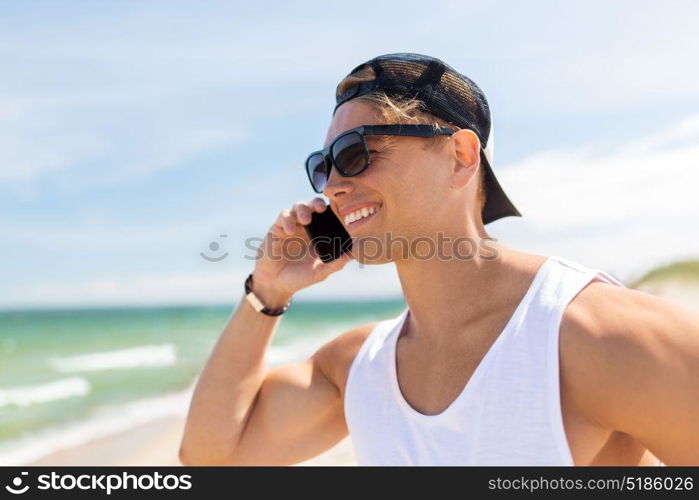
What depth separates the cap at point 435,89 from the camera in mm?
3006

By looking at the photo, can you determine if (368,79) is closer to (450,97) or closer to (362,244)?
(450,97)

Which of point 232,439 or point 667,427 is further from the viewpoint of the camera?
point 232,439

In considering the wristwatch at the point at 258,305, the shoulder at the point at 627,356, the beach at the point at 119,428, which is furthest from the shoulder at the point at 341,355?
the beach at the point at 119,428

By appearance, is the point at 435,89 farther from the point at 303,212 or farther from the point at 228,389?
the point at 228,389

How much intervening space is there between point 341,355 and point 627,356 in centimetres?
148

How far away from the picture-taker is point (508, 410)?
7.64 feet

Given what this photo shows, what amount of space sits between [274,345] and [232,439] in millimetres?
26517

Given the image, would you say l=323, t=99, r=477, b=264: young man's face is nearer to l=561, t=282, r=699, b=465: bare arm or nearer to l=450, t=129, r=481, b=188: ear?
l=450, t=129, r=481, b=188: ear

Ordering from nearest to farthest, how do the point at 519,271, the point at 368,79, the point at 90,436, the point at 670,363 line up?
the point at 670,363
the point at 519,271
the point at 368,79
the point at 90,436

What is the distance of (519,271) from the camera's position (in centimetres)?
267

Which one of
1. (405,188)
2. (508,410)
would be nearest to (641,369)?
(508,410)

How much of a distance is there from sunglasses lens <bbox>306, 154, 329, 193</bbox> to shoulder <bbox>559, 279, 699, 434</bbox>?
4.86ft
